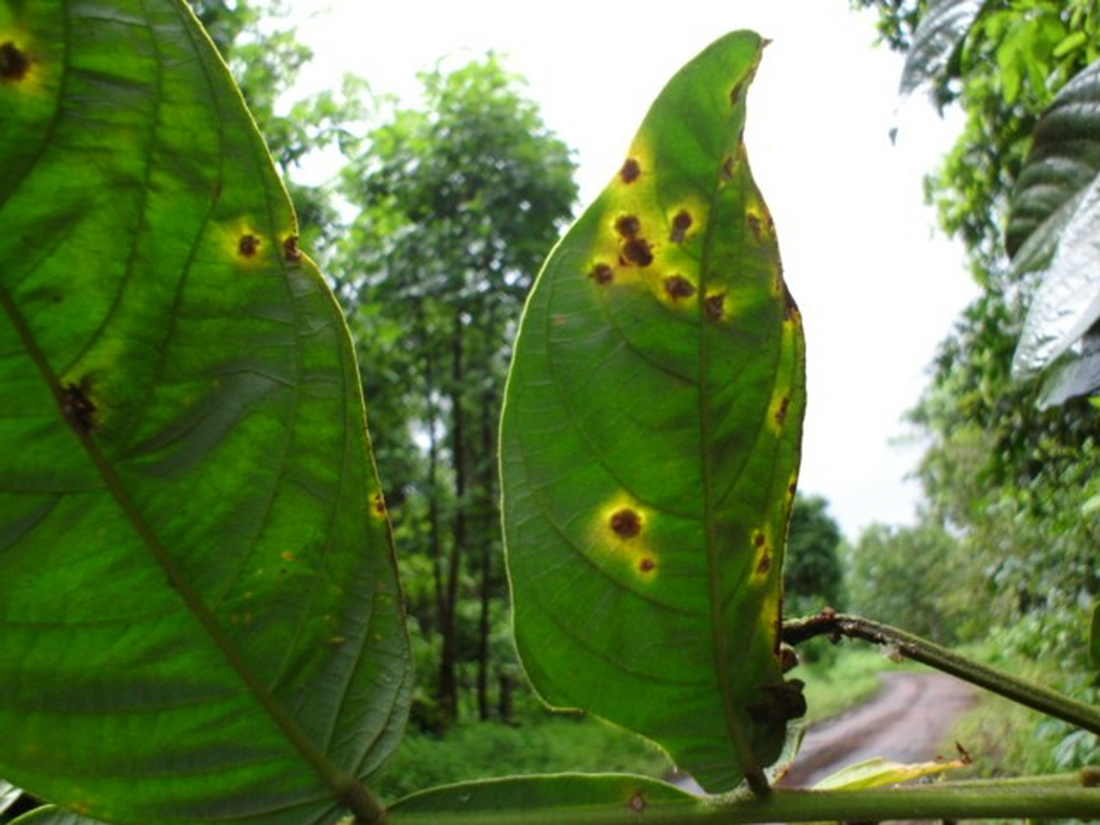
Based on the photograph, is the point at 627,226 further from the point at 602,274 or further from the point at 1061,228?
the point at 1061,228

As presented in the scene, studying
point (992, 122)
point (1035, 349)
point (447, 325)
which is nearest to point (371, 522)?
point (1035, 349)

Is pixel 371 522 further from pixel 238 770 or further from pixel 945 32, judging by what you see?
pixel 945 32

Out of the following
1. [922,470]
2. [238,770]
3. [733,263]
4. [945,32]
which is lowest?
[238,770]

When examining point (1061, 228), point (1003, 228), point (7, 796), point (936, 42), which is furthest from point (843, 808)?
point (1003, 228)

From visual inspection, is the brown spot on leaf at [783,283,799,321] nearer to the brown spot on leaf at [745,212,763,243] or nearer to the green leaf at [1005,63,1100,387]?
the brown spot on leaf at [745,212,763,243]

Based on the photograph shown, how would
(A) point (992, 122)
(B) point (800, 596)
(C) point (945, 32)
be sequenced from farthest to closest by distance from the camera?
(B) point (800, 596)
(A) point (992, 122)
(C) point (945, 32)

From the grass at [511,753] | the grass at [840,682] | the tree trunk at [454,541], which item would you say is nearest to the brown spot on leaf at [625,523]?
the grass at [511,753]

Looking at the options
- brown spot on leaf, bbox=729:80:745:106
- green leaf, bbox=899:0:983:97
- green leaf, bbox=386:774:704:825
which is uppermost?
green leaf, bbox=899:0:983:97

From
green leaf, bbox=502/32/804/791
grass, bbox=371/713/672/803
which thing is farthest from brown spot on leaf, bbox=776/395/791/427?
grass, bbox=371/713/672/803
